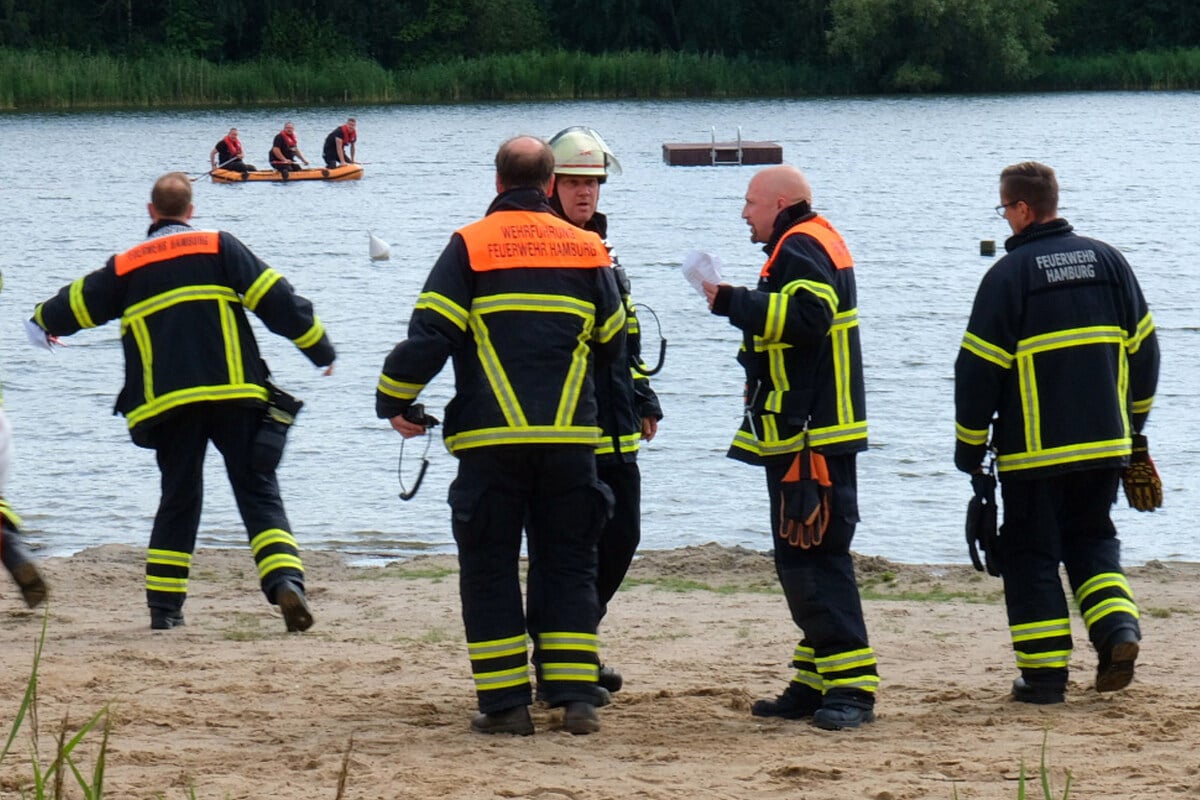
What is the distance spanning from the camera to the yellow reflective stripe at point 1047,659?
20.2ft

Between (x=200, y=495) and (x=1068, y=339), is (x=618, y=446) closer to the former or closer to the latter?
(x=1068, y=339)

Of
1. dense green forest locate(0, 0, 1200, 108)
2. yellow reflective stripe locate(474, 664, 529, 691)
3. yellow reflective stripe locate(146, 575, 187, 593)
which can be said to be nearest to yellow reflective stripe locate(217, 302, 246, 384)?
yellow reflective stripe locate(146, 575, 187, 593)

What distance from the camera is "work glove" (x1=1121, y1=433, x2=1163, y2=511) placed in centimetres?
655

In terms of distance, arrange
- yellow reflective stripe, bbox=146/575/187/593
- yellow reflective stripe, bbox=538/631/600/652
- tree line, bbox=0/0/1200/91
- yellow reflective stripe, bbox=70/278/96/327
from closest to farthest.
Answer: yellow reflective stripe, bbox=538/631/600/652 → yellow reflective stripe, bbox=70/278/96/327 → yellow reflective stripe, bbox=146/575/187/593 → tree line, bbox=0/0/1200/91

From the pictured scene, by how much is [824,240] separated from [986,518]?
1140mm

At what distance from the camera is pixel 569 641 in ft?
19.5

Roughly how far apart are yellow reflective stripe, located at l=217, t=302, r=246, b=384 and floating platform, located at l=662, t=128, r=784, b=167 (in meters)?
39.5

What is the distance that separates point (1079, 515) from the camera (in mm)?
6305

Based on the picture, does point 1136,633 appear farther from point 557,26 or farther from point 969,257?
point 557,26

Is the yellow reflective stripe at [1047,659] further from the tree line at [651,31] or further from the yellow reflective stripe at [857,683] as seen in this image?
the tree line at [651,31]

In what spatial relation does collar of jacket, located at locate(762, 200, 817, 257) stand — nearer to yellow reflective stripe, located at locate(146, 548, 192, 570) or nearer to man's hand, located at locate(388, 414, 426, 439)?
man's hand, located at locate(388, 414, 426, 439)

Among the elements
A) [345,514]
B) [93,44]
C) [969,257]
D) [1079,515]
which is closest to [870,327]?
[969,257]

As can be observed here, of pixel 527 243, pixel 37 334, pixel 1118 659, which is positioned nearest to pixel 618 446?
pixel 527 243

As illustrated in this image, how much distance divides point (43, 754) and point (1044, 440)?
11.2ft
